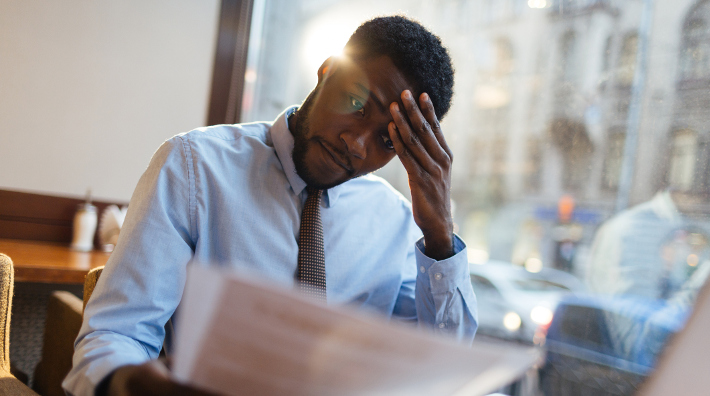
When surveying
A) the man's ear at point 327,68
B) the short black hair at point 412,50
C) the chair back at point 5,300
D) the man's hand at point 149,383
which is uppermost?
the short black hair at point 412,50

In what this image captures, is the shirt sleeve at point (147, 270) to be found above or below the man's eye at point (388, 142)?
below

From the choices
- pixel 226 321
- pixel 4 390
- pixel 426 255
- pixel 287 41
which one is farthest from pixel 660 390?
pixel 287 41

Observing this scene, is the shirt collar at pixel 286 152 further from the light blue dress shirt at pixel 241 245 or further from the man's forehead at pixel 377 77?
the man's forehead at pixel 377 77

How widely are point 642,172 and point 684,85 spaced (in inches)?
10.6

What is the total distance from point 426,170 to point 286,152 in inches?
12.2

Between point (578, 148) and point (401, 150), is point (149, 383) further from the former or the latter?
point (578, 148)

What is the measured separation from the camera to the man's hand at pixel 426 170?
89 cm

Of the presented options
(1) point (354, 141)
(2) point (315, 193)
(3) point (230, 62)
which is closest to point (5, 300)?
(2) point (315, 193)

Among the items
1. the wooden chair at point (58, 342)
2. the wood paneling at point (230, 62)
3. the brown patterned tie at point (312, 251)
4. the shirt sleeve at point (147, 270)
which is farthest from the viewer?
the wood paneling at point (230, 62)

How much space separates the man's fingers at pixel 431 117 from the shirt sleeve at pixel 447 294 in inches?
7.9

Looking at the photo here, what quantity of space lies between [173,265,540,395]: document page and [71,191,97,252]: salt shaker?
1.68 m

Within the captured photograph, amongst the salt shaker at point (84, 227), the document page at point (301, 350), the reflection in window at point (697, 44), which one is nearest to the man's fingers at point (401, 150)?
the document page at point (301, 350)

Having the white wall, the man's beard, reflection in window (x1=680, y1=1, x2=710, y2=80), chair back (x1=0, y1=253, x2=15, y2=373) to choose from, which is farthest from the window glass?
chair back (x1=0, y1=253, x2=15, y2=373)

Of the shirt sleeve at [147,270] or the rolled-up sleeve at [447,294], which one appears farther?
the rolled-up sleeve at [447,294]
